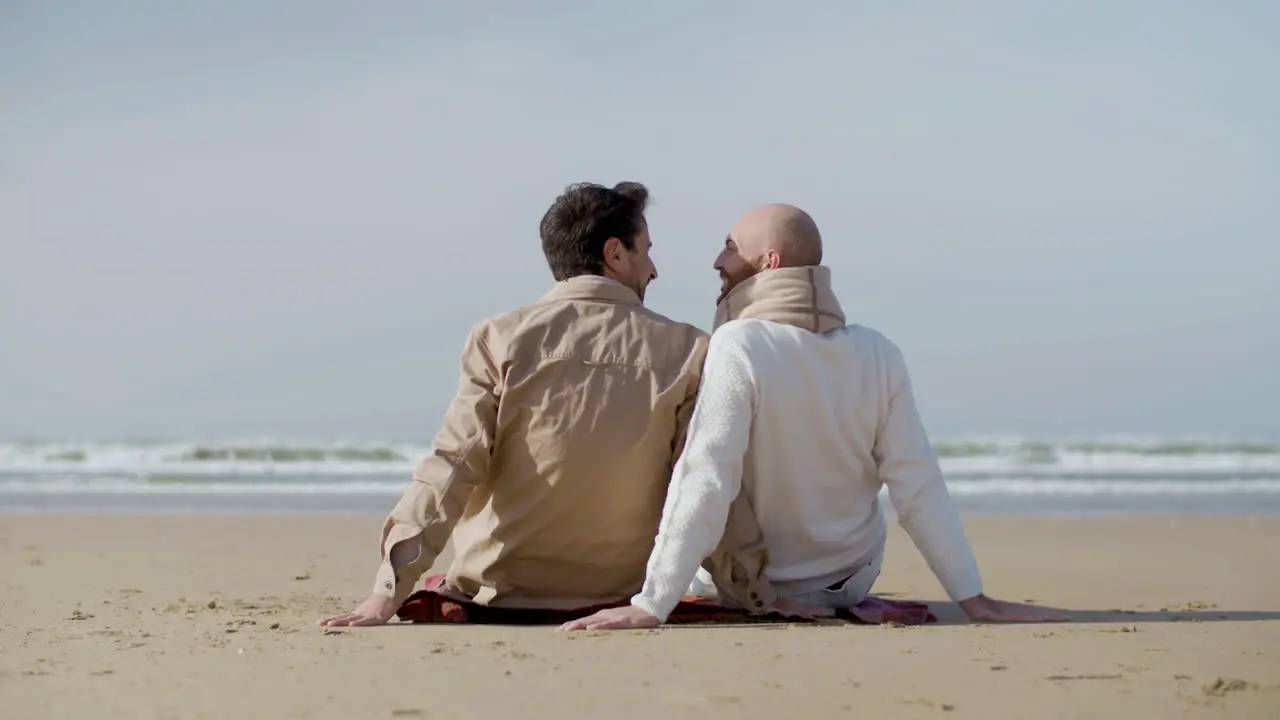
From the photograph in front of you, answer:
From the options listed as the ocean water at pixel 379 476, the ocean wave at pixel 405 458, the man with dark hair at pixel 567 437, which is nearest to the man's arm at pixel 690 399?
the man with dark hair at pixel 567 437

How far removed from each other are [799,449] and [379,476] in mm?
12978

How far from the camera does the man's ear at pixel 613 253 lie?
4.75m

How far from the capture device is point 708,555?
4.54m

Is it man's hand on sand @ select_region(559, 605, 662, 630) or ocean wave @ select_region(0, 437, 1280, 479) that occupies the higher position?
man's hand on sand @ select_region(559, 605, 662, 630)

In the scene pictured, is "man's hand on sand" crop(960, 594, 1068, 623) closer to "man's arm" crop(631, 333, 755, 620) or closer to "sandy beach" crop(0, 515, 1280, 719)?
"sandy beach" crop(0, 515, 1280, 719)

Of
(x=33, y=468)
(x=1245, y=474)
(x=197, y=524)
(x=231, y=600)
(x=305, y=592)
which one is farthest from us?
(x=33, y=468)

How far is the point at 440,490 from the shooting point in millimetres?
4473

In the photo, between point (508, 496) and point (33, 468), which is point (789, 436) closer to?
point (508, 496)

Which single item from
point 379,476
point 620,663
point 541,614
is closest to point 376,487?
point 379,476

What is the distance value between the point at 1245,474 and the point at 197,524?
469 inches

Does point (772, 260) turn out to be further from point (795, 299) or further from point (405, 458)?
point (405, 458)

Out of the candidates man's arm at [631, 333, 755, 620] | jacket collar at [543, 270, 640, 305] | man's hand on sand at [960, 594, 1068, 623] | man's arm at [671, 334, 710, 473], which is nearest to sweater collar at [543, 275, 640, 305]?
jacket collar at [543, 270, 640, 305]

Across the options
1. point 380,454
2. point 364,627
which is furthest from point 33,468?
point 364,627

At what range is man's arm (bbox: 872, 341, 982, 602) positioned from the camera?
187 inches
